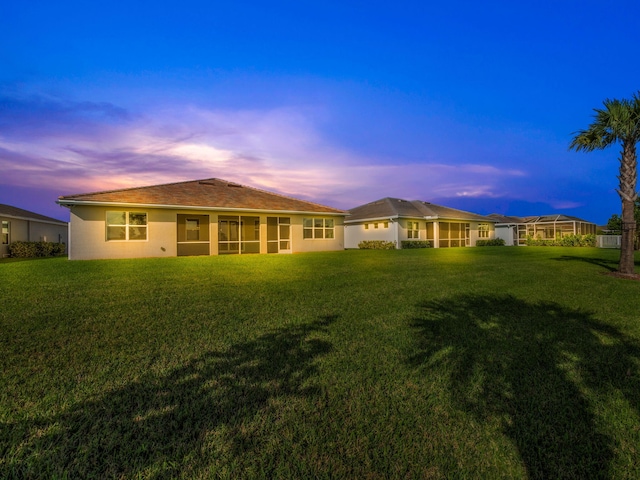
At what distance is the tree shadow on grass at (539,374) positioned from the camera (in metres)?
2.23

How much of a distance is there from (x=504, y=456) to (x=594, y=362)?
2.47 metres

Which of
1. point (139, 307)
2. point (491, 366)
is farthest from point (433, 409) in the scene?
point (139, 307)

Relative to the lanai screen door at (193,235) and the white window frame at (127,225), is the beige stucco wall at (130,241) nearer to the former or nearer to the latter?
the white window frame at (127,225)

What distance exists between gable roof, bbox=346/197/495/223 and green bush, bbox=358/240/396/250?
2346mm

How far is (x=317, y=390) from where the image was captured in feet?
9.64

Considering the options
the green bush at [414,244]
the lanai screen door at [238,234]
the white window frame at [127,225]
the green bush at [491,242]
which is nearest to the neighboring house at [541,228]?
the green bush at [491,242]

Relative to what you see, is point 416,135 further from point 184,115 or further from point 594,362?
point 594,362

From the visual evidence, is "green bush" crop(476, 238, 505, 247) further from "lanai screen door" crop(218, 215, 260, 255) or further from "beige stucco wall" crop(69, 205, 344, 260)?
"lanai screen door" crop(218, 215, 260, 255)

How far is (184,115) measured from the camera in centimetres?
2045

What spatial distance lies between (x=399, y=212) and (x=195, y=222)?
683 inches

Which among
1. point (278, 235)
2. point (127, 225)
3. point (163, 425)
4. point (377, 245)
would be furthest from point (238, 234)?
point (163, 425)

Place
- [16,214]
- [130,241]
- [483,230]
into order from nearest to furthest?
1. [130,241]
2. [16,214]
3. [483,230]

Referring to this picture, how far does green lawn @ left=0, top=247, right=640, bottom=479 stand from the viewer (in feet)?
6.77

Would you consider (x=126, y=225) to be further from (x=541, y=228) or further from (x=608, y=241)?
(x=541, y=228)
